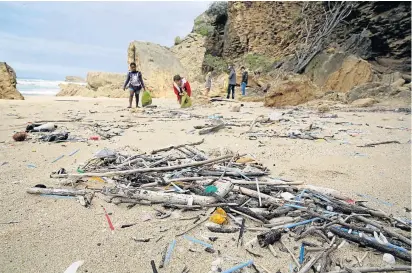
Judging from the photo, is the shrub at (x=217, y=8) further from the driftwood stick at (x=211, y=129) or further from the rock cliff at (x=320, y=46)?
the driftwood stick at (x=211, y=129)

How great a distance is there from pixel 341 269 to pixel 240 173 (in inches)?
47.7

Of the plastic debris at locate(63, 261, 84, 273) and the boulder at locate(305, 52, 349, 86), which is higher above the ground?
the boulder at locate(305, 52, 349, 86)

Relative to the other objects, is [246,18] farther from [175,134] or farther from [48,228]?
[48,228]

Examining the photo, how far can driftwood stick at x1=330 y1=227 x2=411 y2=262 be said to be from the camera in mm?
1584

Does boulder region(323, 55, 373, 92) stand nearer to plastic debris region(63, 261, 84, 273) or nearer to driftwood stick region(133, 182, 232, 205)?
driftwood stick region(133, 182, 232, 205)

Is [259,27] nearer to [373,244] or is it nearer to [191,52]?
[191,52]

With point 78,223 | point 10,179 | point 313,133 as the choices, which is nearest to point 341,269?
point 78,223

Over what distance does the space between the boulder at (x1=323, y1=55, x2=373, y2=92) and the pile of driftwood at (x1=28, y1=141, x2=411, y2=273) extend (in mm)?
10841

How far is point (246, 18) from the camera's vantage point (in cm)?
2172

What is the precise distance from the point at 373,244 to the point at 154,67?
1787cm

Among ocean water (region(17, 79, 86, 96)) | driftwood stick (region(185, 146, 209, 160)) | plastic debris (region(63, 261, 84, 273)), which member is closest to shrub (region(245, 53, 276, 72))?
driftwood stick (region(185, 146, 209, 160))

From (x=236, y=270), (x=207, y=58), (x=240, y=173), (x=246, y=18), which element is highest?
(x=246, y=18)

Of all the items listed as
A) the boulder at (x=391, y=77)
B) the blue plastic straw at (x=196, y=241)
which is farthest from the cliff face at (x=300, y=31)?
the blue plastic straw at (x=196, y=241)

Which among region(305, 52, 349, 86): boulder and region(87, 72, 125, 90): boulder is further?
region(87, 72, 125, 90): boulder
